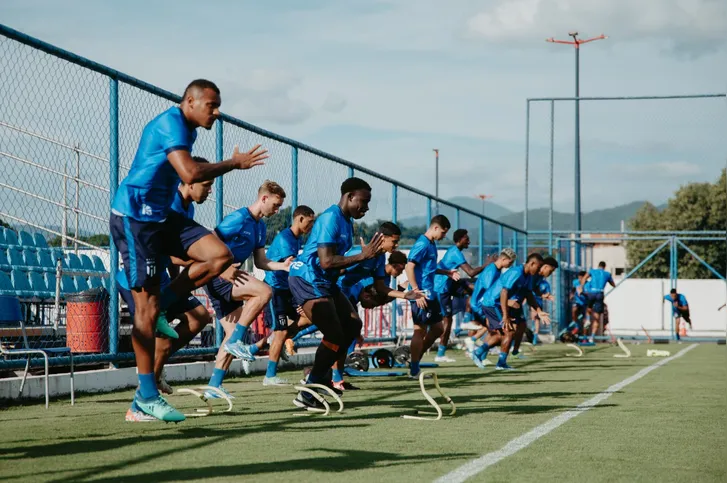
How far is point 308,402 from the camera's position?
7.69 metres

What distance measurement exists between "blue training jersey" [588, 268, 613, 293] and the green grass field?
16.2 metres

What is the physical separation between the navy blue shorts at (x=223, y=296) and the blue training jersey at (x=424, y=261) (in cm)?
375

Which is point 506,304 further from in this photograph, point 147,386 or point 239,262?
point 147,386

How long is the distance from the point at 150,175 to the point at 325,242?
1.79m

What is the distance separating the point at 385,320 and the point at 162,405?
13328 millimetres

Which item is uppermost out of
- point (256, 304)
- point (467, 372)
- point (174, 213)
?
point (174, 213)

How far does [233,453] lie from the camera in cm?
546

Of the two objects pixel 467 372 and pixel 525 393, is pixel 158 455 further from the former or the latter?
pixel 467 372

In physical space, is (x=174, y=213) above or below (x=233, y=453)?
above

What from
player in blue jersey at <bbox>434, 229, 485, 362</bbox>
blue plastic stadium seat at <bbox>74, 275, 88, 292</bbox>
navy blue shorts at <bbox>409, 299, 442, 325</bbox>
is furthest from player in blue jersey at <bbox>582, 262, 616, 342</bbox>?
blue plastic stadium seat at <bbox>74, 275, 88, 292</bbox>

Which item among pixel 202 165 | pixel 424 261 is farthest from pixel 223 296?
pixel 424 261

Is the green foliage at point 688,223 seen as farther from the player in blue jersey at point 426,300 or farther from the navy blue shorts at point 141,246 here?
the navy blue shorts at point 141,246

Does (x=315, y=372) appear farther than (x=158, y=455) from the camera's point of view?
Yes

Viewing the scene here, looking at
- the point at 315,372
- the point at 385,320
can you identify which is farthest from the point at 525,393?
the point at 385,320
